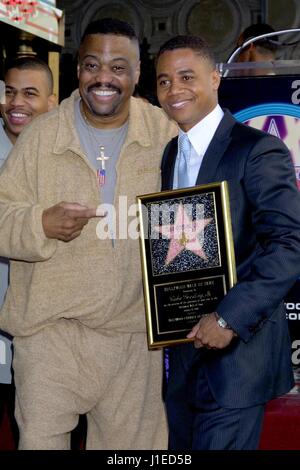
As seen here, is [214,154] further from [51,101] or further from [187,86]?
[51,101]

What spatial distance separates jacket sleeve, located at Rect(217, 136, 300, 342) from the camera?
2.25 meters

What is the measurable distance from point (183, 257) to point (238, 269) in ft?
0.53

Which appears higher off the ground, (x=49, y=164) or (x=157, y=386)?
(x=49, y=164)

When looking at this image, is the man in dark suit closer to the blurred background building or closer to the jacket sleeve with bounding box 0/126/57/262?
the jacket sleeve with bounding box 0/126/57/262

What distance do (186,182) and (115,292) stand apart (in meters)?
0.41

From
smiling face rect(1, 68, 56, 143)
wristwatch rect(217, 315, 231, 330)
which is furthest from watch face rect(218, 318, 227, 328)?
smiling face rect(1, 68, 56, 143)

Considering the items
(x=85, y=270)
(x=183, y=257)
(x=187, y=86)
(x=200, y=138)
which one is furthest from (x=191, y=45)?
(x=85, y=270)

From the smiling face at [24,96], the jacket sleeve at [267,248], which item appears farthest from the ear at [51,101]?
the jacket sleeve at [267,248]

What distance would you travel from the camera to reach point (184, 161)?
254cm

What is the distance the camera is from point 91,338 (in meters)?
2.67

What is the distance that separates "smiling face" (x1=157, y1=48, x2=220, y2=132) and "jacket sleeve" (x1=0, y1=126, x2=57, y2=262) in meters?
0.49

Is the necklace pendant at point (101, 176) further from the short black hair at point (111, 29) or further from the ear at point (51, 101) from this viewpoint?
the ear at point (51, 101)

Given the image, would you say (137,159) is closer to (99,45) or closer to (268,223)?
(99,45)

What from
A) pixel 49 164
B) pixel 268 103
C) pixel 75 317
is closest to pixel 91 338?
pixel 75 317
